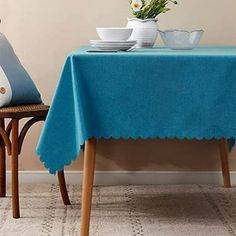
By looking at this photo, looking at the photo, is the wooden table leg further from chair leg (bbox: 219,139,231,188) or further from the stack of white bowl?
chair leg (bbox: 219,139,231,188)

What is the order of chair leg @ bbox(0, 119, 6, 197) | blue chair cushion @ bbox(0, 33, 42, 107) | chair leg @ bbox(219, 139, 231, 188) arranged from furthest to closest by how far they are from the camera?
chair leg @ bbox(219, 139, 231, 188)
chair leg @ bbox(0, 119, 6, 197)
blue chair cushion @ bbox(0, 33, 42, 107)

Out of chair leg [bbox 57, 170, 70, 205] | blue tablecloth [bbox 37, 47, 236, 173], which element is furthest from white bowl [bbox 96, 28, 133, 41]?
chair leg [bbox 57, 170, 70, 205]

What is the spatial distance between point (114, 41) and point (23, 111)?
1.79 feet

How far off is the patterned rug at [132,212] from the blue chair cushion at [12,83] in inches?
19.6

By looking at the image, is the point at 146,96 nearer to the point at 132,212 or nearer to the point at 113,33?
the point at 113,33

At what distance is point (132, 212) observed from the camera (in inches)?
107

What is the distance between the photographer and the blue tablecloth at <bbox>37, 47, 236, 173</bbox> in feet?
6.94

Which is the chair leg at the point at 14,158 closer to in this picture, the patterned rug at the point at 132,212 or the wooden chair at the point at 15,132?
the wooden chair at the point at 15,132

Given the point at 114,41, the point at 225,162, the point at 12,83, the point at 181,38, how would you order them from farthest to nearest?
the point at 225,162 → the point at 12,83 → the point at 181,38 → the point at 114,41

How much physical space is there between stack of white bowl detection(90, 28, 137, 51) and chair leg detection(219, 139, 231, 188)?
99cm

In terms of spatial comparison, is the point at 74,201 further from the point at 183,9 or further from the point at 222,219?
the point at 183,9

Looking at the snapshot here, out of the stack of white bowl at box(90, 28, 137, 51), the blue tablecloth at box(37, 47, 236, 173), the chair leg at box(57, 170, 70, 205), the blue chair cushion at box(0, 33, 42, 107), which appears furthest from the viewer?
the chair leg at box(57, 170, 70, 205)

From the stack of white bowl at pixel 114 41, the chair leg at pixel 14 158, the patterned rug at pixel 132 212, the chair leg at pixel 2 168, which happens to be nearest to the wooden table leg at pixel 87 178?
the patterned rug at pixel 132 212

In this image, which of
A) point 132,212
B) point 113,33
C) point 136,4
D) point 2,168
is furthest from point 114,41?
point 2,168
